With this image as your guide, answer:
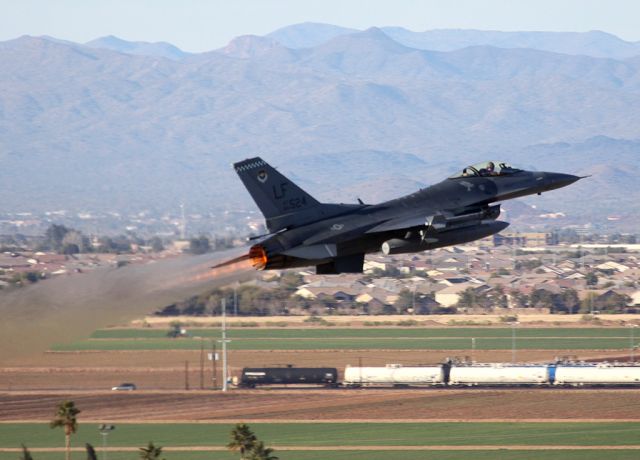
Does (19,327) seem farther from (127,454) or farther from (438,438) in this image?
(438,438)

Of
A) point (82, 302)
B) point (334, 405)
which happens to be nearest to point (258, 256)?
point (82, 302)

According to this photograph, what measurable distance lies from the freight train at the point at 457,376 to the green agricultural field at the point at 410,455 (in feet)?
65.0

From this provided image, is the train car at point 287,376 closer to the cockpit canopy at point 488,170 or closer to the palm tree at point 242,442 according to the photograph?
the palm tree at point 242,442

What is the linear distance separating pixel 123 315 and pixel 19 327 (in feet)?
12.2

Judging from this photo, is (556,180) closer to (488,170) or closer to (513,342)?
(488,170)

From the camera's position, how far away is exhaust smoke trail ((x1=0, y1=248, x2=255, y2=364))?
4938 cm

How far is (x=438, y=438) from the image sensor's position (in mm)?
77000

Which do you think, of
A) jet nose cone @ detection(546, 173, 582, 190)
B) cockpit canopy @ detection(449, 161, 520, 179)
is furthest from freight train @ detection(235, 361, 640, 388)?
cockpit canopy @ detection(449, 161, 520, 179)

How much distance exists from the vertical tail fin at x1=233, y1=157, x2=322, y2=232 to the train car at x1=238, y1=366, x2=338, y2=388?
1896 inches

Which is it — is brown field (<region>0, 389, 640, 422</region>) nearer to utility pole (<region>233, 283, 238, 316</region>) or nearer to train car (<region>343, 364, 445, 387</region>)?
train car (<region>343, 364, 445, 387</region>)

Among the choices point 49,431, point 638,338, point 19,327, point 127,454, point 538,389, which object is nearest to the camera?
point 19,327

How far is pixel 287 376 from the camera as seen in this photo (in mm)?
94000

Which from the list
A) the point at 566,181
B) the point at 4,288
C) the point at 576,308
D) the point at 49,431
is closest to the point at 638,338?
the point at 576,308

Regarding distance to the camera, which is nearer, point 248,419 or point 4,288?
point 4,288
